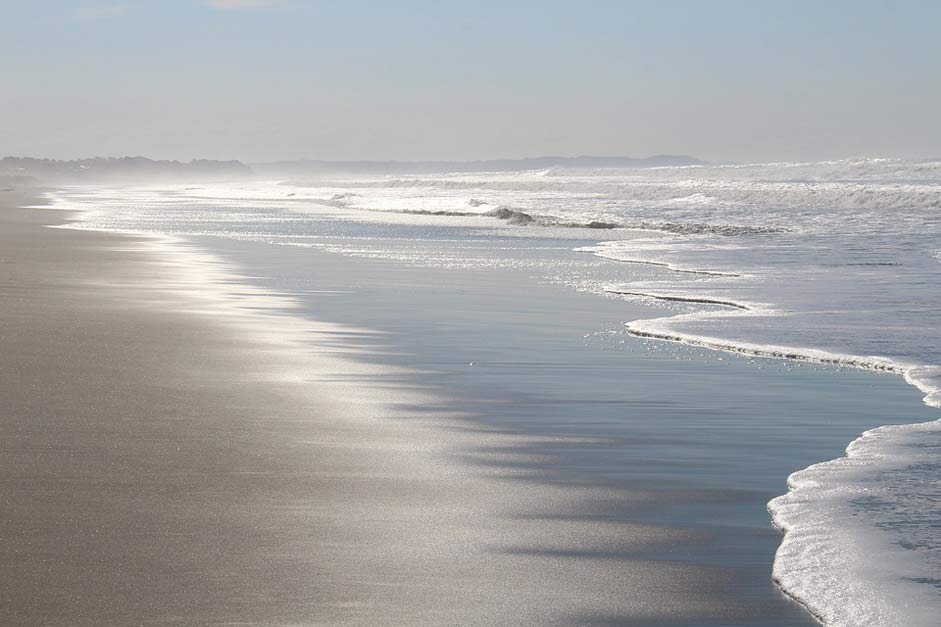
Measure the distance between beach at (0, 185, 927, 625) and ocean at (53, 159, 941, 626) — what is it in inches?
1.4

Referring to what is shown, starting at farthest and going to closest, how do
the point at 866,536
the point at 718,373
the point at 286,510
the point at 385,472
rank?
1. the point at 718,373
2. the point at 385,472
3. the point at 286,510
4. the point at 866,536

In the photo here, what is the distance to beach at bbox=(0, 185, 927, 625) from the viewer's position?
376cm

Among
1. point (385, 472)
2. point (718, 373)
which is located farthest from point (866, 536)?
point (718, 373)

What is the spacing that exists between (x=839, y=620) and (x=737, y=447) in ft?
7.87

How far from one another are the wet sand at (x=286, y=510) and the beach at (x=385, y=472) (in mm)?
14

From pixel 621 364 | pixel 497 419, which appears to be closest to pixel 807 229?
pixel 621 364

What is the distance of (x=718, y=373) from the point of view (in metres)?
8.19

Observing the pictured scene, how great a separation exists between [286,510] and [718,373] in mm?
4153

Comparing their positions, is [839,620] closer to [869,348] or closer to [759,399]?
[759,399]

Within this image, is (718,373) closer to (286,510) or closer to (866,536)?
(866,536)

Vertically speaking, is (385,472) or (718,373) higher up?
(718,373)

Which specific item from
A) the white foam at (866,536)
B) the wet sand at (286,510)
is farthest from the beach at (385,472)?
the white foam at (866,536)

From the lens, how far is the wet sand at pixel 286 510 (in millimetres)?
3684

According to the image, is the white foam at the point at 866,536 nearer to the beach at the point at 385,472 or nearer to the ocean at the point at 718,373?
the ocean at the point at 718,373
